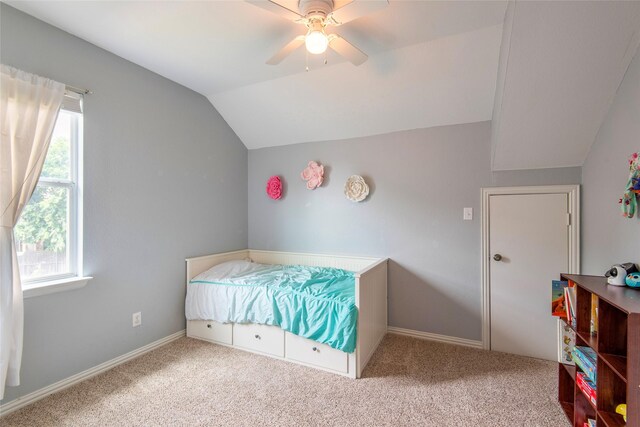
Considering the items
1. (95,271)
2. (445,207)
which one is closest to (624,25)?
(445,207)

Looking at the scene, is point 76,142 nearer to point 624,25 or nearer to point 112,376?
point 112,376

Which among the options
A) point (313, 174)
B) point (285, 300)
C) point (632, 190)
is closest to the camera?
point (632, 190)

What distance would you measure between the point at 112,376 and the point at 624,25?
3.94 metres

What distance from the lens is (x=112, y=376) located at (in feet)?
7.55

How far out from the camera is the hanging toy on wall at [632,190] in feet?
5.24

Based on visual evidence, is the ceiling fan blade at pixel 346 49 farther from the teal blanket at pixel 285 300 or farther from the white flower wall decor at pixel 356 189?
the teal blanket at pixel 285 300

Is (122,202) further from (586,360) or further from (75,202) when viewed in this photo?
(586,360)

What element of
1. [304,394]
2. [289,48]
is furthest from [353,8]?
[304,394]

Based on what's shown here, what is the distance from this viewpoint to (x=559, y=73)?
6.16ft

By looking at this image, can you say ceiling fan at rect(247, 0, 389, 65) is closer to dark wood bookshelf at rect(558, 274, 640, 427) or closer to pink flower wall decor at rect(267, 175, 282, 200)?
dark wood bookshelf at rect(558, 274, 640, 427)

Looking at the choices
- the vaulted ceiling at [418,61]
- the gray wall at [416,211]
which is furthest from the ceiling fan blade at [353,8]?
the gray wall at [416,211]

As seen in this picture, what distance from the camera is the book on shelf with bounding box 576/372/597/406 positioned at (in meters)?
1.50

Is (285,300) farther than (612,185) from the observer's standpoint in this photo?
Yes

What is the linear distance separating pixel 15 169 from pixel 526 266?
3.84 m
